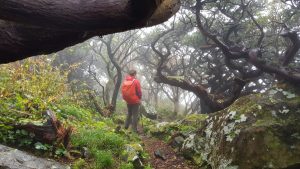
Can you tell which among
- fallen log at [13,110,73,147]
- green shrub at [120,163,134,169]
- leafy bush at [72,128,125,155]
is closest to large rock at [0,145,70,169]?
fallen log at [13,110,73,147]

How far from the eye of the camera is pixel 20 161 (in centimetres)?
599

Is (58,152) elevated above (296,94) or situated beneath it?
situated beneath

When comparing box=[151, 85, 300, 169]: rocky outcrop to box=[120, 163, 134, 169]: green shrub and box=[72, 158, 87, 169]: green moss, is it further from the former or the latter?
box=[72, 158, 87, 169]: green moss

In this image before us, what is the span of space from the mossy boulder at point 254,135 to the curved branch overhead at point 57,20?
5069 mm

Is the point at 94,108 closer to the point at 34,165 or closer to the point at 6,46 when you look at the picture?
the point at 34,165

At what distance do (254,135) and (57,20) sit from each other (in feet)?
19.1

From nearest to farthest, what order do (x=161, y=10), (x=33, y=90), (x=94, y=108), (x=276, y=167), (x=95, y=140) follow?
(x=161, y=10)
(x=276, y=167)
(x=95, y=140)
(x=33, y=90)
(x=94, y=108)

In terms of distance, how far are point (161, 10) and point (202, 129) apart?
684 cm

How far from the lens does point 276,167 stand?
679cm

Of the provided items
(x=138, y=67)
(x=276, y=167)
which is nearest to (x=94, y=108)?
(x=276, y=167)

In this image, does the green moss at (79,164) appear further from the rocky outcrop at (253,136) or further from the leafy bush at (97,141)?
the rocky outcrop at (253,136)

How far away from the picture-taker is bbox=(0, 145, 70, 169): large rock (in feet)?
18.9

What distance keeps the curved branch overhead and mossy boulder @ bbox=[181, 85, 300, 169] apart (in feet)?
16.6

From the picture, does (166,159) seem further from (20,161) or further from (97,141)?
(20,161)
